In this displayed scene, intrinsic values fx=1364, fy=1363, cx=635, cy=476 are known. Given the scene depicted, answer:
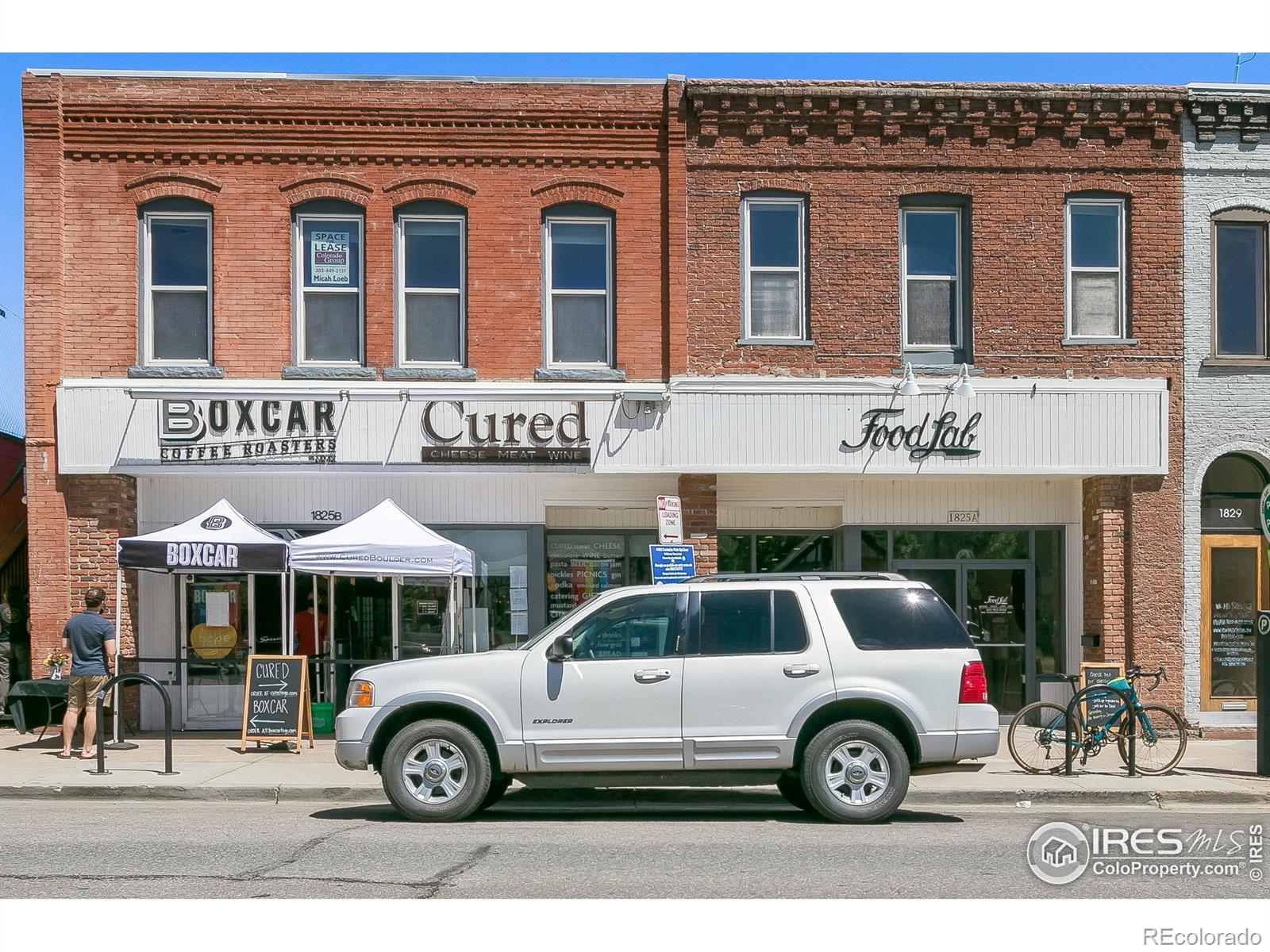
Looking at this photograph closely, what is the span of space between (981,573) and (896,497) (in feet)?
5.04

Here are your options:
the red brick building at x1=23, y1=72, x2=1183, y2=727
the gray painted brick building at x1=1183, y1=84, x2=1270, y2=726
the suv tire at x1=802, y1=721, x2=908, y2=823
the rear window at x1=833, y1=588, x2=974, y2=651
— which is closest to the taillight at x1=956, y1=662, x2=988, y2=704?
the rear window at x1=833, y1=588, x2=974, y2=651

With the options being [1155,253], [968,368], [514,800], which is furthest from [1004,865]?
[1155,253]

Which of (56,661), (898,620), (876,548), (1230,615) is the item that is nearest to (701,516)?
(876,548)

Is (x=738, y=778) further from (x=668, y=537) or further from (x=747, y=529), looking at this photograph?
(x=747, y=529)

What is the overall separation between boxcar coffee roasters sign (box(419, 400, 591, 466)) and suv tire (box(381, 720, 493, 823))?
625 cm

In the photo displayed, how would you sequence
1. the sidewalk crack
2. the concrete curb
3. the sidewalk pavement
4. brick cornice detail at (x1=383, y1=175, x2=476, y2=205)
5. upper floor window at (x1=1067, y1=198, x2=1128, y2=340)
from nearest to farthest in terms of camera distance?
the sidewalk crack, the concrete curb, the sidewalk pavement, brick cornice detail at (x1=383, y1=175, x2=476, y2=205), upper floor window at (x1=1067, y1=198, x2=1128, y2=340)

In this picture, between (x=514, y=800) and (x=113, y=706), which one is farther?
(x=113, y=706)

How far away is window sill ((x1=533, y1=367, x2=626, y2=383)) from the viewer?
1688cm

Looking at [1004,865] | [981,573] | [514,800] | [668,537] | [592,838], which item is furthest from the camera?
[981,573]

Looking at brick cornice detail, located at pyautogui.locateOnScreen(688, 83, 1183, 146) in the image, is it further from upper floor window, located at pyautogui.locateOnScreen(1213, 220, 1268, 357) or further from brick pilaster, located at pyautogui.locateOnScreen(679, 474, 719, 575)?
brick pilaster, located at pyautogui.locateOnScreen(679, 474, 719, 575)

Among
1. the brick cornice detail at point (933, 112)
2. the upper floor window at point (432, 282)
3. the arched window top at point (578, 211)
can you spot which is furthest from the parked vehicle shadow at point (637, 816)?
the brick cornice detail at point (933, 112)

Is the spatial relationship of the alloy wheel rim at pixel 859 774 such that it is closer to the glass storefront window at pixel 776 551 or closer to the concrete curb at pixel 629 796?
the concrete curb at pixel 629 796

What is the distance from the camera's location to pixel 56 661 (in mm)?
16156

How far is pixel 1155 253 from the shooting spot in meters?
17.1
